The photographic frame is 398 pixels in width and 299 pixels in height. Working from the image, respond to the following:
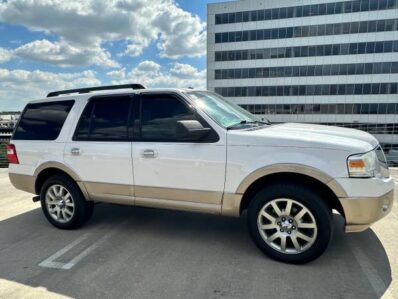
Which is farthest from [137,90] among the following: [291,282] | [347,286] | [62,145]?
[347,286]

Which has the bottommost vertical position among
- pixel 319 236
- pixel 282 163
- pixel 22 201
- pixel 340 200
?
pixel 22 201

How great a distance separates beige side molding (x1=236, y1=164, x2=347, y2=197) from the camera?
3.13 m

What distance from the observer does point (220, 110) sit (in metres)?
3.96

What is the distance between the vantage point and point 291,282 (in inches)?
120

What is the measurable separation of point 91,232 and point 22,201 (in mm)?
2675

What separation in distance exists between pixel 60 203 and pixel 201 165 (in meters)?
2.33

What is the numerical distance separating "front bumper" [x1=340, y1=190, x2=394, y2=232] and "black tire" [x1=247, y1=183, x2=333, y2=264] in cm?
18

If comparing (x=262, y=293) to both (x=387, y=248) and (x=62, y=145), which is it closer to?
(x=387, y=248)

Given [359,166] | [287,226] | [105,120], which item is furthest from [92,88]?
[359,166]

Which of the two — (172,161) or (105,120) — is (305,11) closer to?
(105,120)

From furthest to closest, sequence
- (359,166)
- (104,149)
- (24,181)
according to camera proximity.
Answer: (24,181) → (104,149) → (359,166)

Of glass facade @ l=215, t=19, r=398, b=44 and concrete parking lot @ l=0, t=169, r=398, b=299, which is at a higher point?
glass facade @ l=215, t=19, r=398, b=44

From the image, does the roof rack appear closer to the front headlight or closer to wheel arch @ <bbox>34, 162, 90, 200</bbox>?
wheel arch @ <bbox>34, 162, 90, 200</bbox>

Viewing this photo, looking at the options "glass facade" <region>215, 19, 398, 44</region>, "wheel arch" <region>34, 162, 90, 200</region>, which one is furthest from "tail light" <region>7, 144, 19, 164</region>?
"glass facade" <region>215, 19, 398, 44</region>
